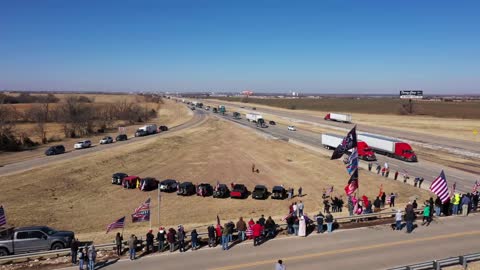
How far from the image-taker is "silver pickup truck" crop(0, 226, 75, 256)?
64.3ft

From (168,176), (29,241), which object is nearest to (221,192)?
(168,176)

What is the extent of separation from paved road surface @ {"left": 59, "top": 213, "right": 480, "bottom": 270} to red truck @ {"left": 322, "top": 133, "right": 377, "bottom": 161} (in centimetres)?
3108

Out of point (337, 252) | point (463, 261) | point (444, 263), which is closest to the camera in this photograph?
point (444, 263)

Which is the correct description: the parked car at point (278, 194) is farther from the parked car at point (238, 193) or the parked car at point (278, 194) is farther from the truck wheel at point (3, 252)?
the truck wheel at point (3, 252)

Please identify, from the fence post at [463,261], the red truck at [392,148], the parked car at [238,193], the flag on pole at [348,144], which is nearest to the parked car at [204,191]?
the parked car at [238,193]

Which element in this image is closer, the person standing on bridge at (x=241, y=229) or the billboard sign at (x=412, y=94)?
the person standing on bridge at (x=241, y=229)

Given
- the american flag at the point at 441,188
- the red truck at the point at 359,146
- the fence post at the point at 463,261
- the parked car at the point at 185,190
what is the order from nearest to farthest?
→ the fence post at the point at 463,261 → the american flag at the point at 441,188 → the parked car at the point at 185,190 → the red truck at the point at 359,146

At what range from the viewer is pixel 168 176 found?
44.2 metres

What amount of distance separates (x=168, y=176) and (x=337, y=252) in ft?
95.7

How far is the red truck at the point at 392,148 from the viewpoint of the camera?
5210 cm

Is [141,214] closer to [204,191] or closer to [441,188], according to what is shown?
[204,191]

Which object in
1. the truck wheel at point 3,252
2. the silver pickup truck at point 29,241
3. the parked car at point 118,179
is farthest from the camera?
the parked car at point 118,179

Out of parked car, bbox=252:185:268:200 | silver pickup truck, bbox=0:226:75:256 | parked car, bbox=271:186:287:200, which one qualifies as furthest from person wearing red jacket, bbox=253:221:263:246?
parked car, bbox=271:186:287:200

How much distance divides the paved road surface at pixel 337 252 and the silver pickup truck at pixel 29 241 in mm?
4828
